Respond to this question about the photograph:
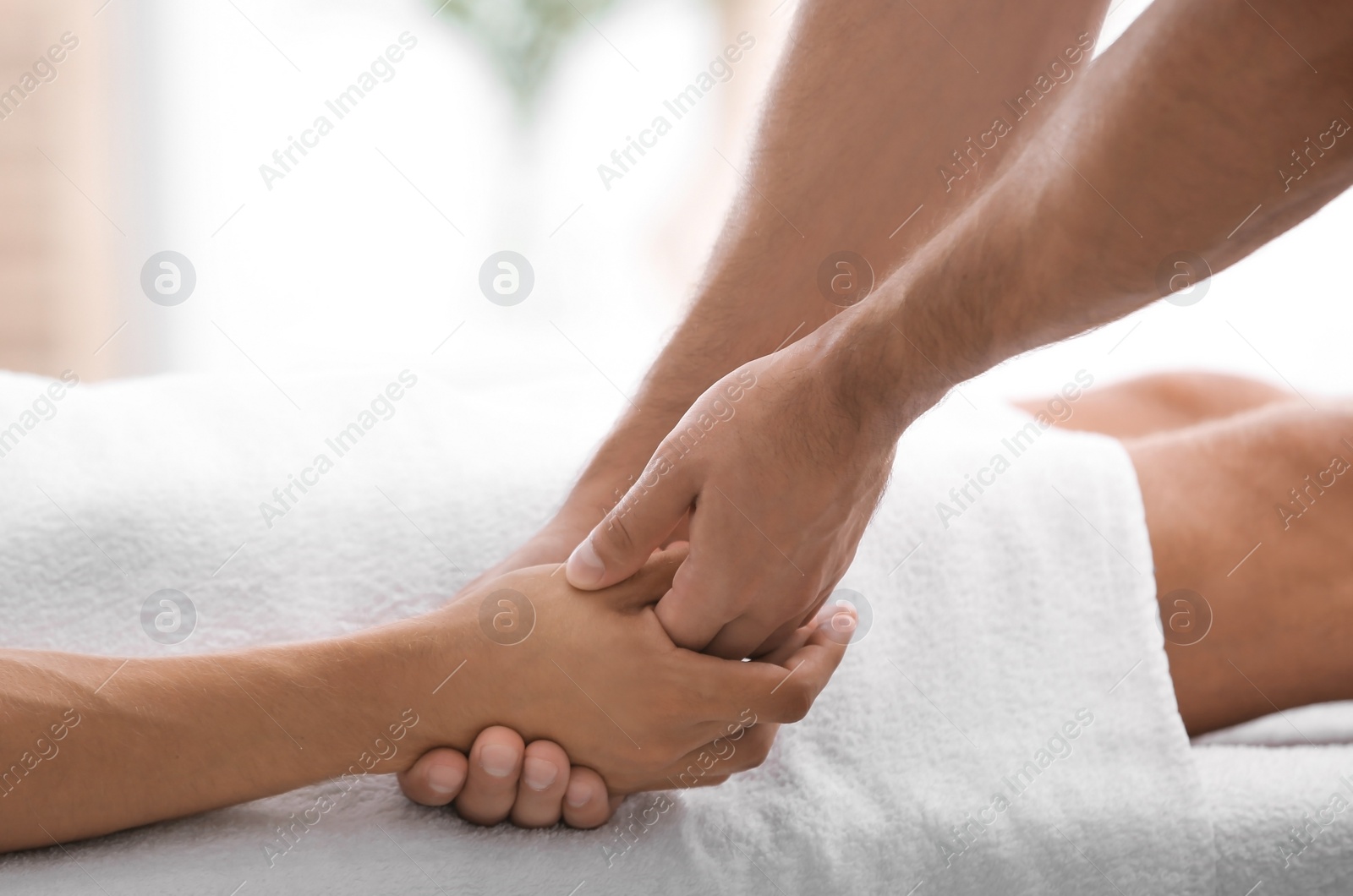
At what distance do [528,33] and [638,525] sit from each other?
3177 mm

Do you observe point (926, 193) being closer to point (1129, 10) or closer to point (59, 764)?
point (59, 764)

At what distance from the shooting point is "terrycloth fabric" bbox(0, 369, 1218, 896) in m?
0.75

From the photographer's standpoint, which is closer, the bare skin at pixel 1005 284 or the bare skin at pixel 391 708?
the bare skin at pixel 1005 284

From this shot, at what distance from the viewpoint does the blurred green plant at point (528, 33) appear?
11.6 feet

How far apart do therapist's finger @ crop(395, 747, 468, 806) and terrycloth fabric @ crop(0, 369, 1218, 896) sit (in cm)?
2

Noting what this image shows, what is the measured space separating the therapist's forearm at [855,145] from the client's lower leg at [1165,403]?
448mm

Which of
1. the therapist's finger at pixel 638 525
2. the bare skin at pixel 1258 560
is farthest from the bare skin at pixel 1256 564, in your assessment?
the therapist's finger at pixel 638 525

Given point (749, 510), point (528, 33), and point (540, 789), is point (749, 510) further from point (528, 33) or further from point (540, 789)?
point (528, 33)

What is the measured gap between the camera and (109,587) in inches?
33.4

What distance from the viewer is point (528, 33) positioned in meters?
3.57

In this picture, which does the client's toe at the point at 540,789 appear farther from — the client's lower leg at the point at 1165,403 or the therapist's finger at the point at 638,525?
the client's lower leg at the point at 1165,403

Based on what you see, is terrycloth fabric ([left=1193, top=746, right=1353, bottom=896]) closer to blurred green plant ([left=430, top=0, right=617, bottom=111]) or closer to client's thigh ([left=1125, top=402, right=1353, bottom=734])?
client's thigh ([left=1125, top=402, right=1353, bottom=734])

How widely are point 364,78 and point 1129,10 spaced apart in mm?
2226

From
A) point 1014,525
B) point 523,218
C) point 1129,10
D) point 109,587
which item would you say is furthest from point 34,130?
point 1129,10
